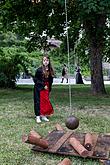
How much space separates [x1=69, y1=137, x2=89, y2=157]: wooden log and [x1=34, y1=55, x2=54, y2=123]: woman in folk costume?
3391 millimetres

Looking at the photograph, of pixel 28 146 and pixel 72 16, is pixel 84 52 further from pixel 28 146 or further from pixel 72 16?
pixel 28 146

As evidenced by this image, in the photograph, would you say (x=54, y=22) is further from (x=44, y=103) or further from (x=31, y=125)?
(x=31, y=125)

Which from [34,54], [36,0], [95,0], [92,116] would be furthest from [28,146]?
[34,54]

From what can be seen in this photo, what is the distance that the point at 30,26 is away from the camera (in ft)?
73.7

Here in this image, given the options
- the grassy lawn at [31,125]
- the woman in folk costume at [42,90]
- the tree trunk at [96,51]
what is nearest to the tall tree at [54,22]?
the tree trunk at [96,51]

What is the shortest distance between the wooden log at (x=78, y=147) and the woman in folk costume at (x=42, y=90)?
3391 millimetres

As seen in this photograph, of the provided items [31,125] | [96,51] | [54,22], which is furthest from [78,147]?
[54,22]

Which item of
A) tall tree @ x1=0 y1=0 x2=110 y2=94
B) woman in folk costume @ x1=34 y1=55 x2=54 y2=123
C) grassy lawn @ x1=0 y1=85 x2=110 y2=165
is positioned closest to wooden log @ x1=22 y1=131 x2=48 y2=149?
grassy lawn @ x1=0 y1=85 x2=110 y2=165

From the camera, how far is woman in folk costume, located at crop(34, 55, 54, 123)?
10109mm

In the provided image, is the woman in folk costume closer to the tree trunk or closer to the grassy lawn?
the grassy lawn

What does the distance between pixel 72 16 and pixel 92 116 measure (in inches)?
390

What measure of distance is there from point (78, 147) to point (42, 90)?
3984 mm

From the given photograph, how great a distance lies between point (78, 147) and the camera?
651 centimetres

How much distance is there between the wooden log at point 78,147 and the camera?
20.9 feet
